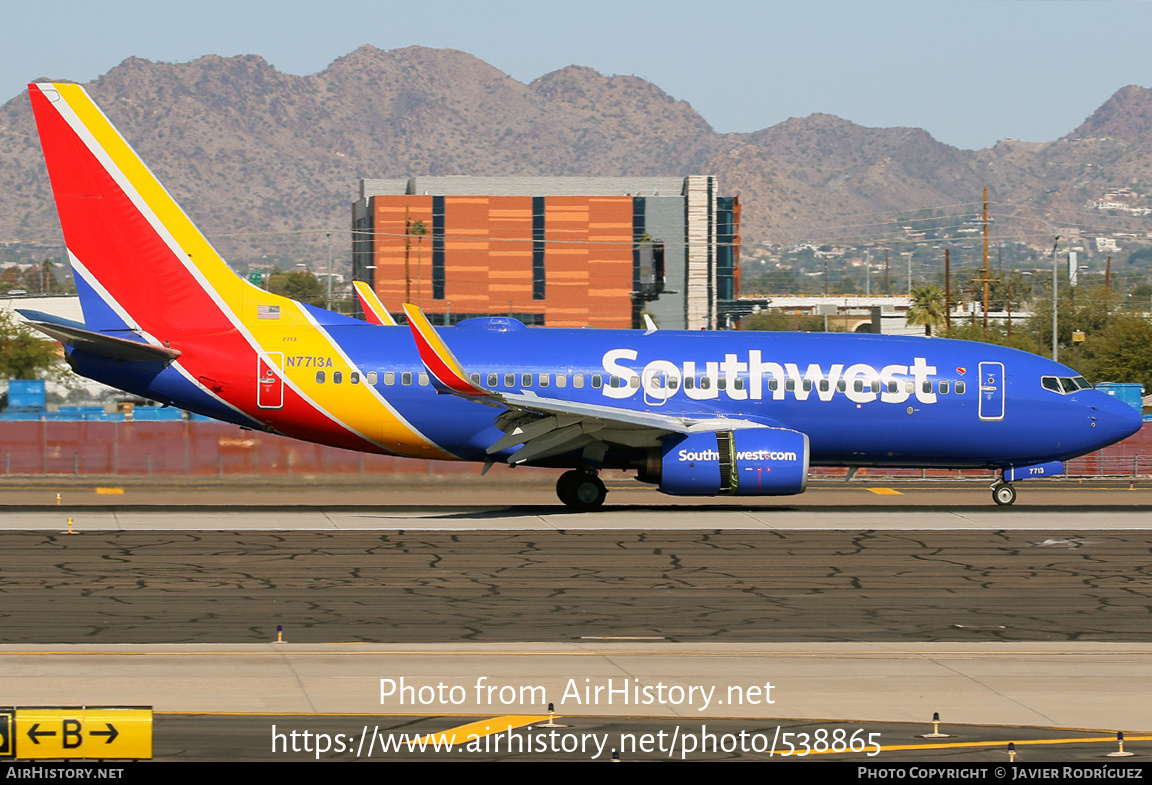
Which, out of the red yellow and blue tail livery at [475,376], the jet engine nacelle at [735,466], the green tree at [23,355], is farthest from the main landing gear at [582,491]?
the green tree at [23,355]

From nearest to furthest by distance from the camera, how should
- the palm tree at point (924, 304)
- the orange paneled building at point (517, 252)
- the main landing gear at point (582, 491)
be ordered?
the main landing gear at point (582, 491)
the palm tree at point (924, 304)
the orange paneled building at point (517, 252)

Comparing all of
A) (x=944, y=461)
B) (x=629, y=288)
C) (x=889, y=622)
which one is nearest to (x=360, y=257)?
(x=629, y=288)

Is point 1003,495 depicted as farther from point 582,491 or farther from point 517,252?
point 517,252

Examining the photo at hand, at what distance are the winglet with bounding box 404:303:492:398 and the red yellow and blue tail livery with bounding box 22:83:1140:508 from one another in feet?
6.35

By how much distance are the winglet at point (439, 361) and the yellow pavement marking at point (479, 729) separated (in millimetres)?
14122

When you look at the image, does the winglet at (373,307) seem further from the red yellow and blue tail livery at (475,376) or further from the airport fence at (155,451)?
the airport fence at (155,451)

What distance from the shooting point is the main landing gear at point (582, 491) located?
2895 centimetres

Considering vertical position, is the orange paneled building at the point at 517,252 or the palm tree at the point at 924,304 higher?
the orange paneled building at the point at 517,252

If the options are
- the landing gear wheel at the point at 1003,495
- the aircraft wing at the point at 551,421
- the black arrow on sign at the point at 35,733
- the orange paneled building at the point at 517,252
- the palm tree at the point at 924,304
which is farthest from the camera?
the orange paneled building at the point at 517,252

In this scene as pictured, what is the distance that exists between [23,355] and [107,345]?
167 ft

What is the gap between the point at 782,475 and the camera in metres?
26.7
